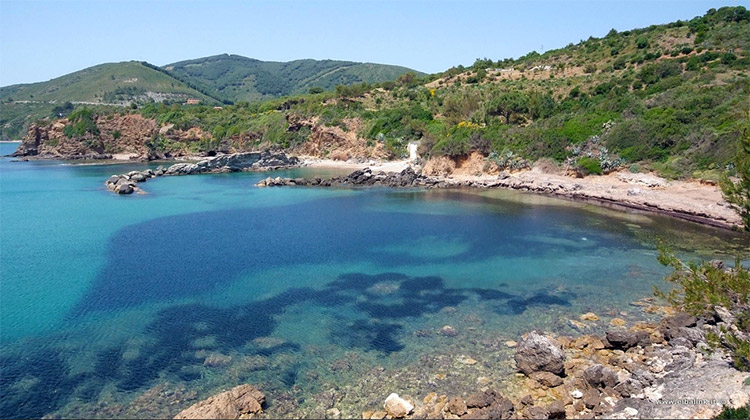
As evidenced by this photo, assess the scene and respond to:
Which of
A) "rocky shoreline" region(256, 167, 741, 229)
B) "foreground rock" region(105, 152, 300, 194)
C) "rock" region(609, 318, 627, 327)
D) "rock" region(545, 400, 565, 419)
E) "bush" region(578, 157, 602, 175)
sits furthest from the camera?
"foreground rock" region(105, 152, 300, 194)

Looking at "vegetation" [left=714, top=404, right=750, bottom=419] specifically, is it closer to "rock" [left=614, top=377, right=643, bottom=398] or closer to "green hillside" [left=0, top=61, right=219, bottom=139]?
"rock" [left=614, top=377, right=643, bottom=398]

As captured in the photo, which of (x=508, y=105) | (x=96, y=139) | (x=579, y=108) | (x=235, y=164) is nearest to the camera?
(x=579, y=108)

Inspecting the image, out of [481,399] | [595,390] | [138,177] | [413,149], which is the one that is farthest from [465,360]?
[138,177]

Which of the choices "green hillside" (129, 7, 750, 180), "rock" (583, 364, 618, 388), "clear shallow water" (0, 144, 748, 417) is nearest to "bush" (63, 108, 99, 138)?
"green hillside" (129, 7, 750, 180)

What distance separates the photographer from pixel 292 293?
69.6ft

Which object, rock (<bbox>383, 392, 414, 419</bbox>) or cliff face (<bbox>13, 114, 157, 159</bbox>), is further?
cliff face (<bbox>13, 114, 157, 159</bbox>)

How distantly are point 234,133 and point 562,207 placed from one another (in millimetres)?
68354

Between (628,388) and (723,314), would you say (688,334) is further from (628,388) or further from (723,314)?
(628,388)

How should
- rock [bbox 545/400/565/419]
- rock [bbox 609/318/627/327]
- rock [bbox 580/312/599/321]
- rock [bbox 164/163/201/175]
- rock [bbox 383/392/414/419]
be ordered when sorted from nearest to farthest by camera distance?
rock [bbox 545/400/565/419] → rock [bbox 383/392/414/419] → rock [bbox 609/318/627/327] → rock [bbox 580/312/599/321] → rock [bbox 164/163/201/175]

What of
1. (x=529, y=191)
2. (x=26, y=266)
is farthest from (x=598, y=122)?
(x=26, y=266)

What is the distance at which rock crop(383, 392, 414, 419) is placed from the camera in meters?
12.5

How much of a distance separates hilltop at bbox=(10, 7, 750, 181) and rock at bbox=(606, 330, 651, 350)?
25.4m

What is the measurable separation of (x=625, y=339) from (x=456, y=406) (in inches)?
271

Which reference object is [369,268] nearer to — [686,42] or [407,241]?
[407,241]
